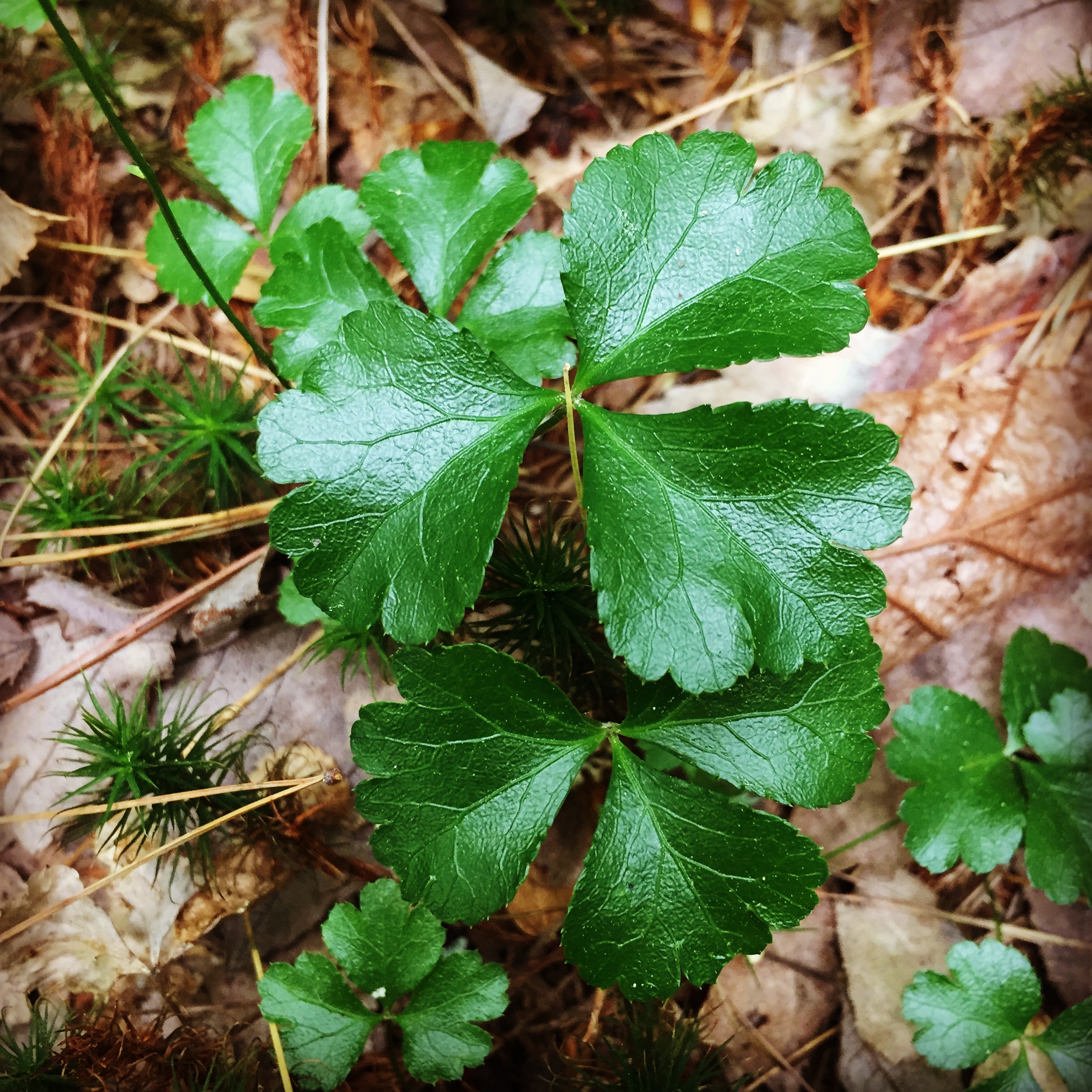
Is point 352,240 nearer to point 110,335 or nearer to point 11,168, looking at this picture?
point 110,335

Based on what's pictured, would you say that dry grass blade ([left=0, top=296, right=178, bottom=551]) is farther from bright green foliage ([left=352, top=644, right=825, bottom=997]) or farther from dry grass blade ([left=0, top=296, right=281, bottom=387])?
bright green foliage ([left=352, top=644, right=825, bottom=997])

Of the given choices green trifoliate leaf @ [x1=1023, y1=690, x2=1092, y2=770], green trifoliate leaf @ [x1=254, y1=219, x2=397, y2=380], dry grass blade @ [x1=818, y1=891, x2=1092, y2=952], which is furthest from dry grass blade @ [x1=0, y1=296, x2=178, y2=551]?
green trifoliate leaf @ [x1=1023, y1=690, x2=1092, y2=770]

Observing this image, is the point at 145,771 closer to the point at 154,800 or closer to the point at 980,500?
the point at 154,800

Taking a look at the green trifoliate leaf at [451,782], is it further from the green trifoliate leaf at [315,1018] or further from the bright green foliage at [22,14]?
the bright green foliage at [22,14]

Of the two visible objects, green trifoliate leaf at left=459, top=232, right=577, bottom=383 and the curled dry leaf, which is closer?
green trifoliate leaf at left=459, top=232, right=577, bottom=383

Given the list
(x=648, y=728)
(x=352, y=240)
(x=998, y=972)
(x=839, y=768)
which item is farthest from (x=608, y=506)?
(x=998, y=972)

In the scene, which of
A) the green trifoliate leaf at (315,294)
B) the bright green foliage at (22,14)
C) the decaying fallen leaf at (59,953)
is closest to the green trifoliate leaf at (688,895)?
the decaying fallen leaf at (59,953)
